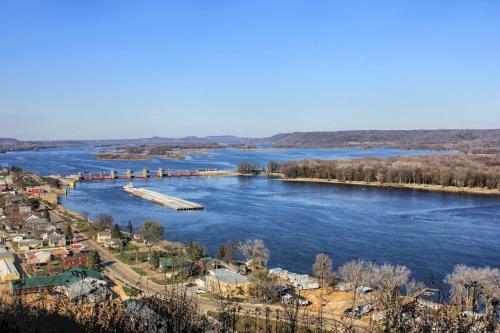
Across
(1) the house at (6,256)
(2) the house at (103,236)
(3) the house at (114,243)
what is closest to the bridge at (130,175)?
(2) the house at (103,236)

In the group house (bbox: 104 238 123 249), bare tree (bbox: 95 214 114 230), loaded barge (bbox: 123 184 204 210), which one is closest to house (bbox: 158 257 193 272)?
house (bbox: 104 238 123 249)

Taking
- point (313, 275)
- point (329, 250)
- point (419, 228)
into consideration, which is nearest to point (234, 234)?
point (329, 250)

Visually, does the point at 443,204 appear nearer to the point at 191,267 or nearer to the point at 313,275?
the point at 313,275

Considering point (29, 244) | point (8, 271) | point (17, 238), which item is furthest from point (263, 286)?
point (17, 238)

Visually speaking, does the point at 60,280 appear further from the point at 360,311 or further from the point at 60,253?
the point at 360,311

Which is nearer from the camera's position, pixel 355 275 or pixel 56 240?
pixel 355 275

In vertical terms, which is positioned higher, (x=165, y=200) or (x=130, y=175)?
(x=130, y=175)
